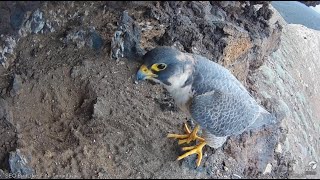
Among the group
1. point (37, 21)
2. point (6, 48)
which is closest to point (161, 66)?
point (37, 21)

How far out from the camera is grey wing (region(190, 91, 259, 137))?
288 centimetres

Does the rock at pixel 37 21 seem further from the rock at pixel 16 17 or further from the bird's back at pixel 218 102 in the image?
the bird's back at pixel 218 102

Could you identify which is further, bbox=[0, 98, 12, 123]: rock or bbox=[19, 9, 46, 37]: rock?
bbox=[19, 9, 46, 37]: rock

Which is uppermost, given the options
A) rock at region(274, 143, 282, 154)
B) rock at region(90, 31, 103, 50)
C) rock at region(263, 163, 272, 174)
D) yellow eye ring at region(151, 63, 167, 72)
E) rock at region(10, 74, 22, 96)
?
yellow eye ring at region(151, 63, 167, 72)

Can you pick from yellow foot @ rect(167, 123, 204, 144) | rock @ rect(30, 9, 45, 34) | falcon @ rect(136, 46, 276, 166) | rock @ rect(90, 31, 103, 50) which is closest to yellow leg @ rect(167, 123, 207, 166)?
yellow foot @ rect(167, 123, 204, 144)

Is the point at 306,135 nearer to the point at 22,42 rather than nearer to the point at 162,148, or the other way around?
the point at 162,148

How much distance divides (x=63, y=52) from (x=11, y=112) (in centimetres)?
63

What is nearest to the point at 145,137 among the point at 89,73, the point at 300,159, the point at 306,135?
the point at 89,73

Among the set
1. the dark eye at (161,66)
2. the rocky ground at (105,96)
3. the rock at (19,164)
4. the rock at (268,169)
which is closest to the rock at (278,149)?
the rocky ground at (105,96)

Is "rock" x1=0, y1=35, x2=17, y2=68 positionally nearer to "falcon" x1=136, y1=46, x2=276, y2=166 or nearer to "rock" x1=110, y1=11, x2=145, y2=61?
"rock" x1=110, y1=11, x2=145, y2=61

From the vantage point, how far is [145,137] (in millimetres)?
3303

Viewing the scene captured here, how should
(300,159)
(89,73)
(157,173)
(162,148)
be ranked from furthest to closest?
(300,159)
(89,73)
(162,148)
(157,173)

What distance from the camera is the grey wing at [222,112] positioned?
288cm

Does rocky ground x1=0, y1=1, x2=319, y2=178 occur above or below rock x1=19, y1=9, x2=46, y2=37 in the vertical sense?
below
